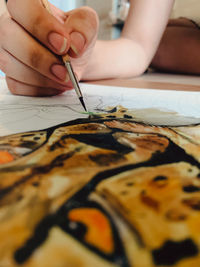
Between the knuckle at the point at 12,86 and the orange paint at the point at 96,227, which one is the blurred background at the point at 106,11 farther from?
the orange paint at the point at 96,227

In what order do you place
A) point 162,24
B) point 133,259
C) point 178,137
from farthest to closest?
1. point 162,24
2. point 178,137
3. point 133,259

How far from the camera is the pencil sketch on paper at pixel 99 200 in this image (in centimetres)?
10

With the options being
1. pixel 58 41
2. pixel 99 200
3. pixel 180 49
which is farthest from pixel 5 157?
pixel 180 49

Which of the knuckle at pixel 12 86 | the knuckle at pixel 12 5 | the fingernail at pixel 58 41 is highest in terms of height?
the knuckle at pixel 12 5

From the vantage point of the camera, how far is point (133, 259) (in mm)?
95

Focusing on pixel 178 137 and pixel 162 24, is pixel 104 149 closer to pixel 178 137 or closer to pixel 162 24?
pixel 178 137

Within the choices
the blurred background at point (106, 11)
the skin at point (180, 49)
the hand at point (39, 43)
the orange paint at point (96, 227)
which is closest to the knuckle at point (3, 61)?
the hand at point (39, 43)

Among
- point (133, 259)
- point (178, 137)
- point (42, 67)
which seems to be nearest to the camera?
point (133, 259)

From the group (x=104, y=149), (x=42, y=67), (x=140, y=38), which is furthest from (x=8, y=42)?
(x=140, y=38)

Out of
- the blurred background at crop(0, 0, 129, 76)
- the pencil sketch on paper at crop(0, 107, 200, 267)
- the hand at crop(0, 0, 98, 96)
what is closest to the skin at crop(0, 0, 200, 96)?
the hand at crop(0, 0, 98, 96)

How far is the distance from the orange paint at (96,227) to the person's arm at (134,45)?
420 millimetres

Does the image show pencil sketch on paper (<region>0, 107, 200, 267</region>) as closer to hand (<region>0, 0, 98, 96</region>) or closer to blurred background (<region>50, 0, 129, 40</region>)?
hand (<region>0, 0, 98, 96</region>)

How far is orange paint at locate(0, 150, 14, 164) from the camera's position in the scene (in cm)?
17

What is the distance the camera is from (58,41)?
31 cm
